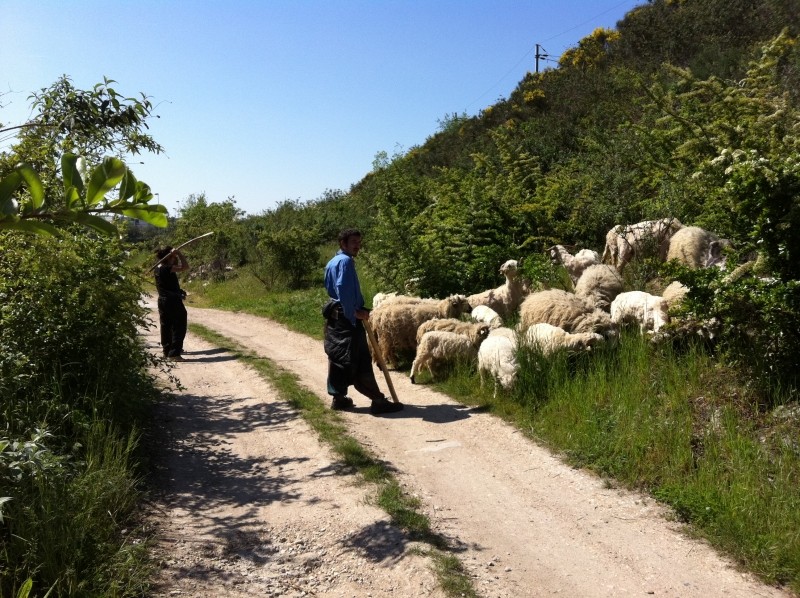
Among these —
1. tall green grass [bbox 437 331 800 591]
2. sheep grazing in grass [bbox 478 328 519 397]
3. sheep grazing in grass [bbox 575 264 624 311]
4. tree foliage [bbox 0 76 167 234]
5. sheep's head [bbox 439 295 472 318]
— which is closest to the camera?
tree foliage [bbox 0 76 167 234]

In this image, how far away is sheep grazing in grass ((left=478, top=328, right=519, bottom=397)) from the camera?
744 cm

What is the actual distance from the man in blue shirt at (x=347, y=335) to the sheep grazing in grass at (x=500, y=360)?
112 cm

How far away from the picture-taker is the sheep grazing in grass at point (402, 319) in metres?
9.32

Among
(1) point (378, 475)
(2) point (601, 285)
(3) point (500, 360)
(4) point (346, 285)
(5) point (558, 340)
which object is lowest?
(1) point (378, 475)

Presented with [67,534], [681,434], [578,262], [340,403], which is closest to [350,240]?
[340,403]

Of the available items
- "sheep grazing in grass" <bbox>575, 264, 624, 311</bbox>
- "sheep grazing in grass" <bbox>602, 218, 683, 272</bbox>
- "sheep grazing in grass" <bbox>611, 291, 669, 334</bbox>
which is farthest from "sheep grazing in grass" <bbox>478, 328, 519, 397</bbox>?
"sheep grazing in grass" <bbox>602, 218, 683, 272</bbox>

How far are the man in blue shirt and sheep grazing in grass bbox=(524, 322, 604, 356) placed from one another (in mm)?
1753

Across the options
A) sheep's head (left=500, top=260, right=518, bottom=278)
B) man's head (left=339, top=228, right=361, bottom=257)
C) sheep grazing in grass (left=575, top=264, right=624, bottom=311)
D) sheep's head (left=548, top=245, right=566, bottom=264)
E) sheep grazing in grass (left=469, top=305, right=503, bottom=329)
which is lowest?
sheep grazing in grass (left=469, top=305, right=503, bottom=329)

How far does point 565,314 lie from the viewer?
26.7ft

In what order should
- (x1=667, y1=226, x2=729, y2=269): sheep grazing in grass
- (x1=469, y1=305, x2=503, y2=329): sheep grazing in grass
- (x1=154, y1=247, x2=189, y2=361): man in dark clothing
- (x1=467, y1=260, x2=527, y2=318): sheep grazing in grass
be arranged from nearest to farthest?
1. (x1=667, y1=226, x2=729, y2=269): sheep grazing in grass
2. (x1=469, y1=305, x2=503, y2=329): sheep grazing in grass
3. (x1=467, y1=260, x2=527, y2=318): sheep grazing in grass
4. (x1=154, y1=247, x2=189, y2=361): man in dark clothing

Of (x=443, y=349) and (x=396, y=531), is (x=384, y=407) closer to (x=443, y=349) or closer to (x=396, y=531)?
(x=443, y=349)

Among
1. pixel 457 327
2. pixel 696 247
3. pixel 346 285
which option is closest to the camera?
pixel 346 285

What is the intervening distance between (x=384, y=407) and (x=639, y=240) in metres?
4.63

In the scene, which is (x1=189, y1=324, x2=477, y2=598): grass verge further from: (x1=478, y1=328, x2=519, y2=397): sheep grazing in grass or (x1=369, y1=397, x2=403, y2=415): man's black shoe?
(x1=478, y1=328, x2=519, y2=397): sheep grazing in grass
